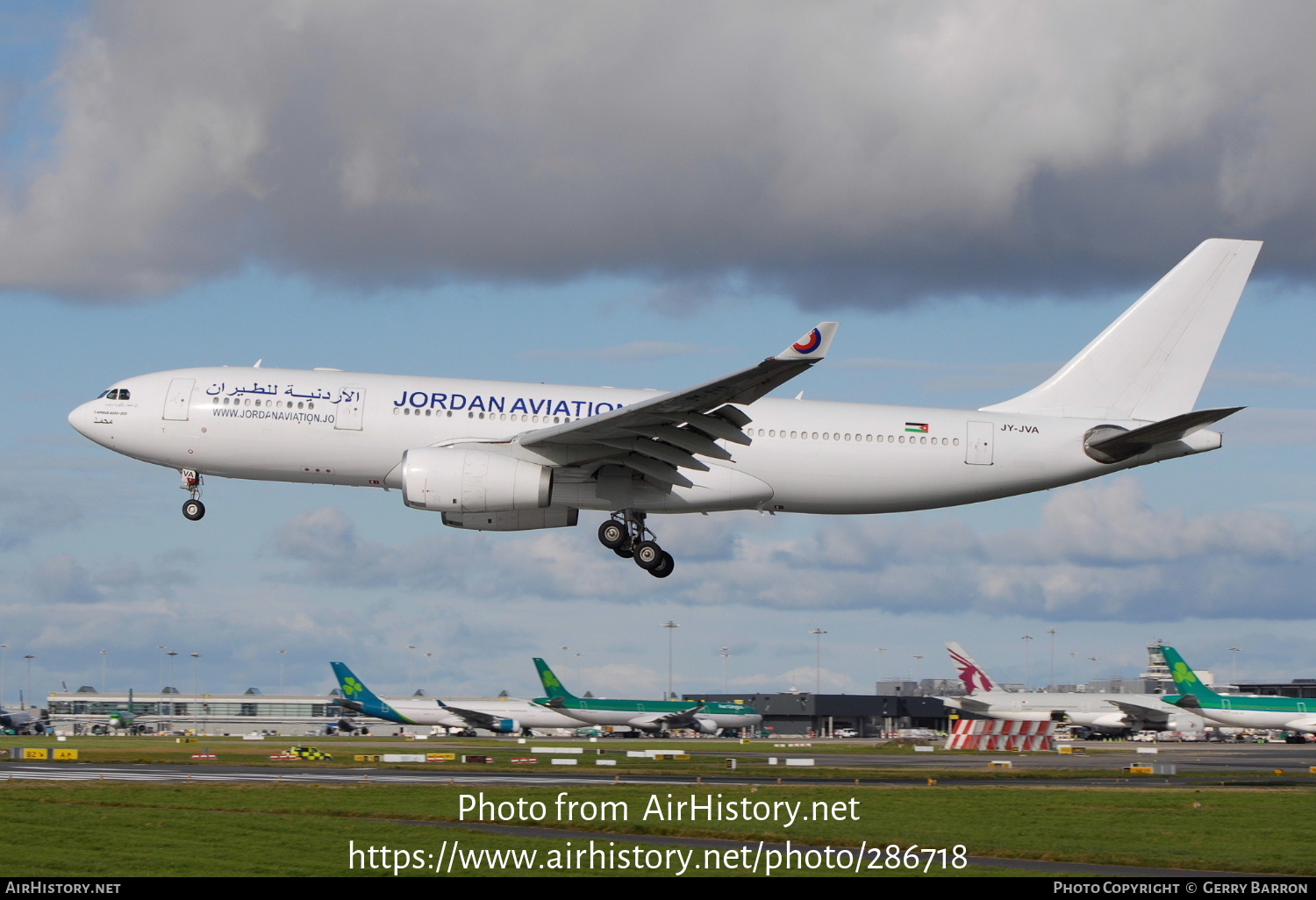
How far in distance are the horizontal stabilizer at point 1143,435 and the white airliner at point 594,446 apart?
2.2 inches

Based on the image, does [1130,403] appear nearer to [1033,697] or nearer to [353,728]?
[1033,697]

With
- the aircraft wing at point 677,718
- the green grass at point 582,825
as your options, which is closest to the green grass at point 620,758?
the aircraft wing at point 677,718

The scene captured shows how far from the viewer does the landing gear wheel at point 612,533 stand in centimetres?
3931

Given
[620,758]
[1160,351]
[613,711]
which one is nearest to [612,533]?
[1160,351]

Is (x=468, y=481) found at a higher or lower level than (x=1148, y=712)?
higher

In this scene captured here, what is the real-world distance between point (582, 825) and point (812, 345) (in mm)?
11609

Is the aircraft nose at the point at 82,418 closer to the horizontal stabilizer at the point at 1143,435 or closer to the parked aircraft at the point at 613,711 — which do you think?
the horizontal stabilizer at the point at 1143,435

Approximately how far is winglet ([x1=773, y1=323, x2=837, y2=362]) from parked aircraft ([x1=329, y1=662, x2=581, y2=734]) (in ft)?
196

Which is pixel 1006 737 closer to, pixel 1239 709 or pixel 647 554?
pixel 1239 709

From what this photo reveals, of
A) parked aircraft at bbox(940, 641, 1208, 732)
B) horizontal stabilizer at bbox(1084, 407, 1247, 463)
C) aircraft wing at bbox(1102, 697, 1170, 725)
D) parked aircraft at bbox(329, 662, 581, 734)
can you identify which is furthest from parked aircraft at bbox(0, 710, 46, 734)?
horizontal stabilizer at bbox(1084, 407, 1247, 463)

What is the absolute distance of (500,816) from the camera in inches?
1177

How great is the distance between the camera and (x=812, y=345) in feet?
99.9

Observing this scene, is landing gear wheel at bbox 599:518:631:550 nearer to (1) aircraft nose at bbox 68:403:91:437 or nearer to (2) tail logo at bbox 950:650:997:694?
(1) aircraft nose at bbox 68:403:91:437
